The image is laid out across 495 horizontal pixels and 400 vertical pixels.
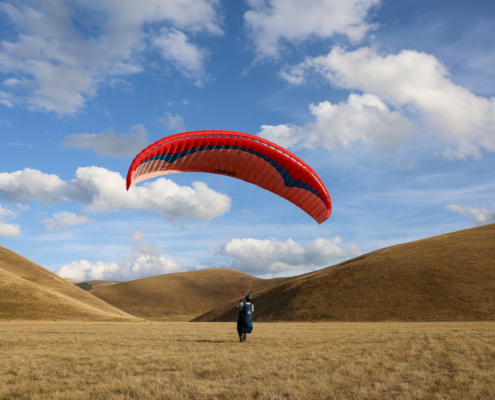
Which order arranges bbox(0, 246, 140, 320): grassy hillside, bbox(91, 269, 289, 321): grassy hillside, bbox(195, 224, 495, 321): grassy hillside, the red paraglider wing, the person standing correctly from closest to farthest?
the person standing
the red paraglider wing
bbox(195, 224, 495, 321): grassy hillside
bbox(0, 246, 140, 320): grassy hillside
bbox(91, 269, 289, 321): grassy hillside

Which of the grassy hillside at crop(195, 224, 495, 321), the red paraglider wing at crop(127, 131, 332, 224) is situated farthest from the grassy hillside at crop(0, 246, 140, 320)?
the red paraglider wing at crop(127, 131, 332, 224)

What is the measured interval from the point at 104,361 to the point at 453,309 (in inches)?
1754

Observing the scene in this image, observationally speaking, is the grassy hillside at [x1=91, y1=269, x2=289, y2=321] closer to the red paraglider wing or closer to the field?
the red paraglider wing

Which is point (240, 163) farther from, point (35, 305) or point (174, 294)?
point (174, 294)

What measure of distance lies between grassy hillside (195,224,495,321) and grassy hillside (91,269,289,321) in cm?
6214

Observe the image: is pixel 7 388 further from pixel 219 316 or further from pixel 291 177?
pixel 219 316

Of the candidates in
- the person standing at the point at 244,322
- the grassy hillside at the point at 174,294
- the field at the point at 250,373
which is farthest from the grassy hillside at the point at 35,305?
the grassy hillside at the point at 174,294

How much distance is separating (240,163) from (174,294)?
119409 millimetres

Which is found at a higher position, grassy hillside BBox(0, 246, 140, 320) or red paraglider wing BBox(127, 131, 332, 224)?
red paraglider wing BBox(127, 131, 332, 224)

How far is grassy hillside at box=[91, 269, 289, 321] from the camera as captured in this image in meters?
122

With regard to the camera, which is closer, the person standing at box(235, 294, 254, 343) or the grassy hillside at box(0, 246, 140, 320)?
the person standing at box(235, 294, 254, 343)

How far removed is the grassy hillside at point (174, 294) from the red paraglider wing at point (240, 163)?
9732cm

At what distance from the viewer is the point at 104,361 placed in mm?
9039

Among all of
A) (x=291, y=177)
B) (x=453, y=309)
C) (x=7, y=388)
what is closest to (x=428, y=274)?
(x=453, y=309)
